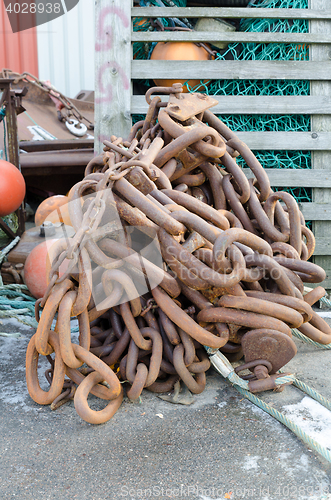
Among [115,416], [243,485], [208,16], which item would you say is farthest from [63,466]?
[208,16]

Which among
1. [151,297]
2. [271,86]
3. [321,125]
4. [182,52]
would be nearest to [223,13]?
[182,52]

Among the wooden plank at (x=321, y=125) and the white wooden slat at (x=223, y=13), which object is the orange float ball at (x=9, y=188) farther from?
the wooden plank at (x=321, y=125)

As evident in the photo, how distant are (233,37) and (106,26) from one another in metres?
0.83

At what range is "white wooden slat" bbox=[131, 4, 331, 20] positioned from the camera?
110 inches

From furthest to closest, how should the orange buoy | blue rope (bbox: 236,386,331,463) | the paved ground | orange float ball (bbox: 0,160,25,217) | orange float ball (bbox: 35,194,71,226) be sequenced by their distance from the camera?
orange float ball (bbox: 35,194,71,226), orange float ball (bbox: 0,160,25,217), the orange buoy, blue rope (bbox: 236,386,331,463), the paved ground

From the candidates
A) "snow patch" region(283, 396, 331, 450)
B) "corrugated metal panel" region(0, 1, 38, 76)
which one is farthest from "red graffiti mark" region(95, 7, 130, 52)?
"corrugated metal panel" region(0, 1, 38, 76)

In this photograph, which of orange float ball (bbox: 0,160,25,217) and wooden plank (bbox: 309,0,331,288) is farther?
orange float ball (bbox: 0,160,25,217)

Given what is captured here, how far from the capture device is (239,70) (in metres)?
2.84

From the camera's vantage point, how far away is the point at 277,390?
5.66ft

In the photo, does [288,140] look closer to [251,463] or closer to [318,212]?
[318,212]

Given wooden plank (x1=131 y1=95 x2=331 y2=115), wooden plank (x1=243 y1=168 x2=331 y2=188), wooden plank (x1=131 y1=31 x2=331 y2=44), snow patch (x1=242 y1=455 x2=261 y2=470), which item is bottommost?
A: snow patch (x1=242 y1=455 x2=261 y2=470)

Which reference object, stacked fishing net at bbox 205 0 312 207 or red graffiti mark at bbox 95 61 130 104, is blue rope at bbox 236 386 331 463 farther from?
red graffiti mark at bbox 95 61 130 104

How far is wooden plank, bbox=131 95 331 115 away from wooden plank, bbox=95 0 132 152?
5.1 inches

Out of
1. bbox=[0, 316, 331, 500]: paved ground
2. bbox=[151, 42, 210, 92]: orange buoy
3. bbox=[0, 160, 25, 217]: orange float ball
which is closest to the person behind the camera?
bbox=[0, 316, 331, 500]: paved ground
